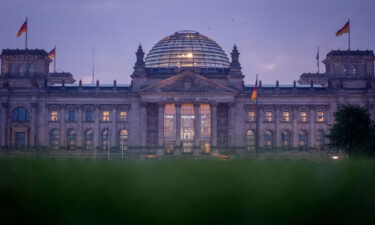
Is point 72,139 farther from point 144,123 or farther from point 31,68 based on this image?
point 31,68

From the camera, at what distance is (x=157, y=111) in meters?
102

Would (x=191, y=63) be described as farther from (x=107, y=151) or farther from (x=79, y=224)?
(x=79, y=224)

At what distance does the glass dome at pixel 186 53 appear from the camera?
116 meters

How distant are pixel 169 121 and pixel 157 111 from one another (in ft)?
10.8

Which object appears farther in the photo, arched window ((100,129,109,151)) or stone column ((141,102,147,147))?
arched window ((100,129,109,151))

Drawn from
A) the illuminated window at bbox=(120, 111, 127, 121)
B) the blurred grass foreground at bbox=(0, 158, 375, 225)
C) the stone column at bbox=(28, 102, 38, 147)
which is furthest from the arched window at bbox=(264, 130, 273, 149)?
the blurred grass foreground at bbox=(0, 158, 375, 225)

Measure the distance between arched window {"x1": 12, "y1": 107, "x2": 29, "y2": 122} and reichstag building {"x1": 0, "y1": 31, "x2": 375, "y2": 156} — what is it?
0.20 meters

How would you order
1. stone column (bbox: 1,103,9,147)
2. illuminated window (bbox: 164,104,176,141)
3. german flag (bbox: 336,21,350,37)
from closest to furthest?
german flag (bbox: 336,21,350,37) → stone column (bbox: 1,103,9,147) → illuminated window (bbox: 164,104,176,141)

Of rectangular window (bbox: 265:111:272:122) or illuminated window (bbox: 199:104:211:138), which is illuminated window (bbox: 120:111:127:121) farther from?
rectangular window (bbox: 265:111:272:122)

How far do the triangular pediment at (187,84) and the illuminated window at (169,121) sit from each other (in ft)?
17.0

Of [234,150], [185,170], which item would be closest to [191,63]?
[234,150]

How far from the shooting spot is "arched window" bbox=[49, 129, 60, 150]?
103 meters

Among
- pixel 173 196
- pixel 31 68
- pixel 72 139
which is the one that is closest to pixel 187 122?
pixel 72 139

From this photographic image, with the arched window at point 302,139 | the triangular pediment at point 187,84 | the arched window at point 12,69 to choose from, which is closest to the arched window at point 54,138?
the arched window at point 12,69
